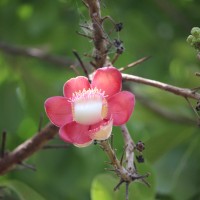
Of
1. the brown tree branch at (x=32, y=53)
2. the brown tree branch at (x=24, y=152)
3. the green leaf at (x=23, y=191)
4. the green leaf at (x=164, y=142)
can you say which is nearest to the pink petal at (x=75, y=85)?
the brown tree branch at (x=24, y=152)

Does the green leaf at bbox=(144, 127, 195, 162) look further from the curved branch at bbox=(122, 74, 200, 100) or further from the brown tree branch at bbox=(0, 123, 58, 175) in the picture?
the curved branch at bbox=(122, 74, 200, 100)

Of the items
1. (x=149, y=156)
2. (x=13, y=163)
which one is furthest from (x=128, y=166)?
(x=149, y=156)

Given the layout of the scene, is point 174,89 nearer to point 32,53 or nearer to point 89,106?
point 89,106

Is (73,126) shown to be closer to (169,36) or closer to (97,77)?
(97,77)

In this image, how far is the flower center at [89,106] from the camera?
1003mm

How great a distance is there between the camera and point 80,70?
2299 mm

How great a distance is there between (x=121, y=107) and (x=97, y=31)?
0.50 ft

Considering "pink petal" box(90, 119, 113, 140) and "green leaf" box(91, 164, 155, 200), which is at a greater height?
"pink petal" box(90, 119, 113, 140)

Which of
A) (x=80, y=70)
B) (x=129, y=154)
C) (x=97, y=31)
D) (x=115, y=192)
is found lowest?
(x=80, y=70)

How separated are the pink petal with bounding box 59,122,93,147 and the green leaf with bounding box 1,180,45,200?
409 mm

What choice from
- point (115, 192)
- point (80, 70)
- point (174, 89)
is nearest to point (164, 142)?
point (115, 192)

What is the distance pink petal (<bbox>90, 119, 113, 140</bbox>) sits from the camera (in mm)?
960

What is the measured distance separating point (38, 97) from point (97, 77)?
1253 millimetres

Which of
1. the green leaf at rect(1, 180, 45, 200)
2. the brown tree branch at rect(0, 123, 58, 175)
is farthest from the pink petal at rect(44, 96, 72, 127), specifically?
the green leaf at rect(1, 180, 45, 200)
